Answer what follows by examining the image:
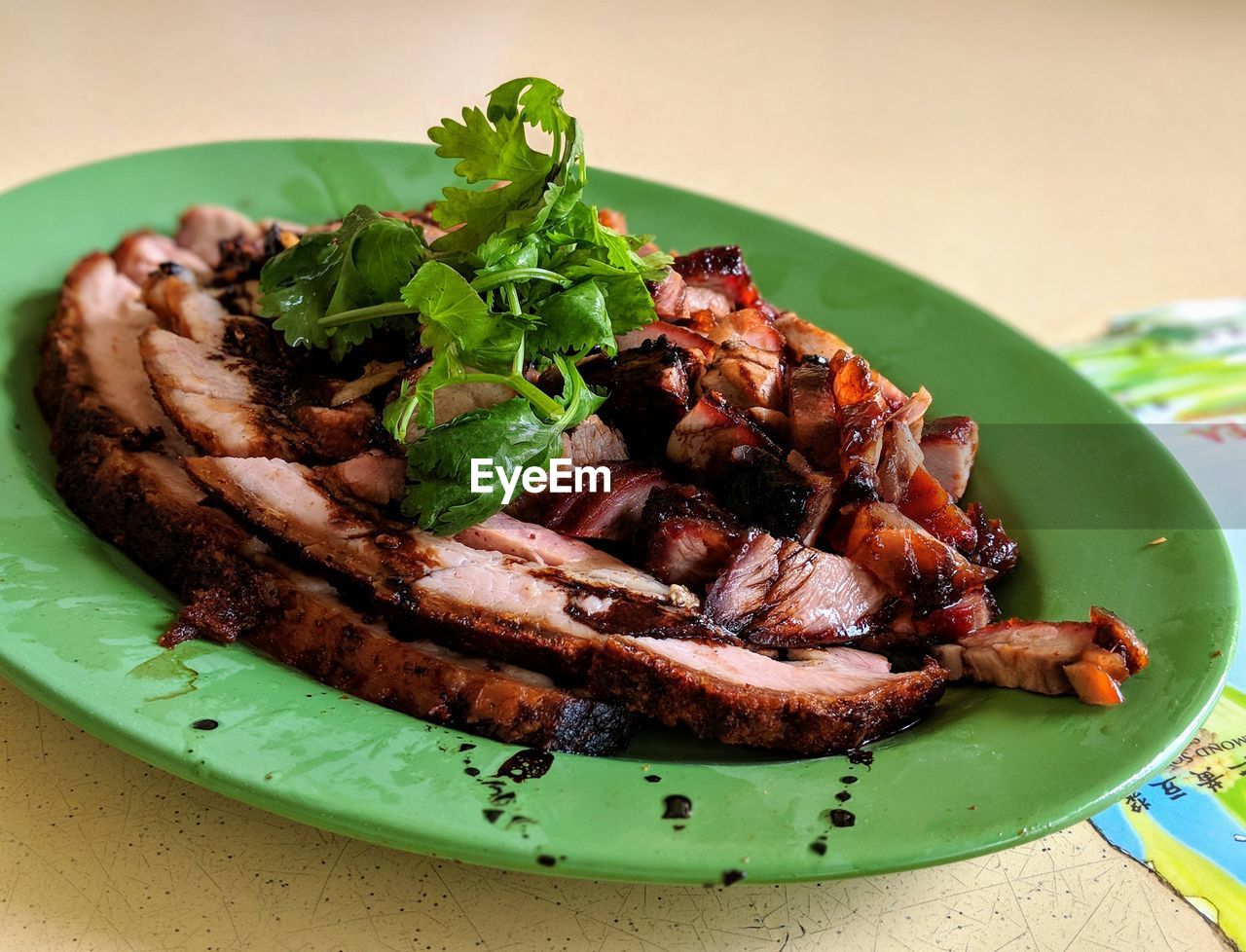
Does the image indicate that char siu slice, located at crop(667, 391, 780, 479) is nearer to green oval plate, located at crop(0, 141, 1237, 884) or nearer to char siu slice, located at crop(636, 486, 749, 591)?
char siu slice, located at crop(636, 486, 749, 591)

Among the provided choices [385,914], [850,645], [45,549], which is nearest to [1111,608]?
[850,645]

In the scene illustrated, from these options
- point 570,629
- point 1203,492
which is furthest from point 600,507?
point 1203,492

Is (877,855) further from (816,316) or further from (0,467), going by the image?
(816,316)

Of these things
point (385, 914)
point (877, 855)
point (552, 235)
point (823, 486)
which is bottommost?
point (385, 914)

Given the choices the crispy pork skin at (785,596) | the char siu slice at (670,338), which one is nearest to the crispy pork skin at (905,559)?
the crispy pork skin at (785,596)

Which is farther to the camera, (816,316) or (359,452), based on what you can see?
(816,316)

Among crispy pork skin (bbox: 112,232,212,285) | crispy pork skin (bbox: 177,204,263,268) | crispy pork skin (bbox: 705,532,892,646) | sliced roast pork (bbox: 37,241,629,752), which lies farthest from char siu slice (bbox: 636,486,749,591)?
crispy pork skin (bbox: 177,204,263,268)

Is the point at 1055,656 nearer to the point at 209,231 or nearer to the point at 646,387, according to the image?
the point at 646,387
